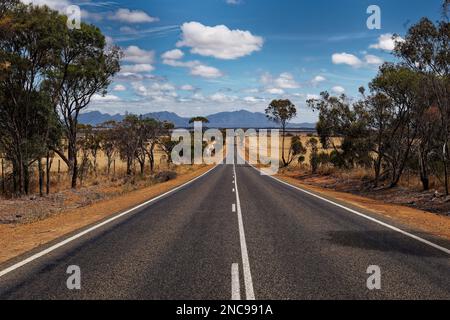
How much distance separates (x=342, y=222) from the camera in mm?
12375

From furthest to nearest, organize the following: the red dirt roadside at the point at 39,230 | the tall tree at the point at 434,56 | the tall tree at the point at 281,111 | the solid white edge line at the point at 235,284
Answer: the tall tree at the point at 281,111 < the tall tree at the point at 434,56 < the red dirt roadside at the point at 39,230 < the solid white edge line at the point at 235,284

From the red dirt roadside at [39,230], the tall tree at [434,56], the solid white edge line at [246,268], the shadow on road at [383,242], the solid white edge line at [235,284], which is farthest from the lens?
the tall tree at [434,56]

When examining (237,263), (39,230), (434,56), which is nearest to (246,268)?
(237,263)

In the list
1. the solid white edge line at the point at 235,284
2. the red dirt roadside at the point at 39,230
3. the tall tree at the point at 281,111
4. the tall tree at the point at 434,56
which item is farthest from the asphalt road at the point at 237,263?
the tall tree at the point at 281,111

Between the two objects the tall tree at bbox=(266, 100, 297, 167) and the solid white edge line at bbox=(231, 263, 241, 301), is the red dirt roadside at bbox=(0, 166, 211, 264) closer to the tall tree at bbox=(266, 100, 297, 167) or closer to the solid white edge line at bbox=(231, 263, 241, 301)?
the solid white edge line at bbox=(231, 263, 241, 301)

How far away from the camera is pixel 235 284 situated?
245 inches

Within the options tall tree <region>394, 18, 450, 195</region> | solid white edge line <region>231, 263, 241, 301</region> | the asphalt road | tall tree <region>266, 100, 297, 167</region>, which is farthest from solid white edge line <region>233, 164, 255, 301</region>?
tall tree <region>266, 100, 297, 167</region>

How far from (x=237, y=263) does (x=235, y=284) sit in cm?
122

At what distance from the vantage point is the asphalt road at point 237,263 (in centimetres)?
592

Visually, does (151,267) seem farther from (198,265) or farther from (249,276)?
(249,276)

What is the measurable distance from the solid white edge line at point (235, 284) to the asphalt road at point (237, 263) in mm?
15

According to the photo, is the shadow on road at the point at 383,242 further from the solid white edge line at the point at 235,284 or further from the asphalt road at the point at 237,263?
the solid white edge line at the point at 235,284

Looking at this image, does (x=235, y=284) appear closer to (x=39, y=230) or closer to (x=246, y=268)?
(x=246, y=268)
